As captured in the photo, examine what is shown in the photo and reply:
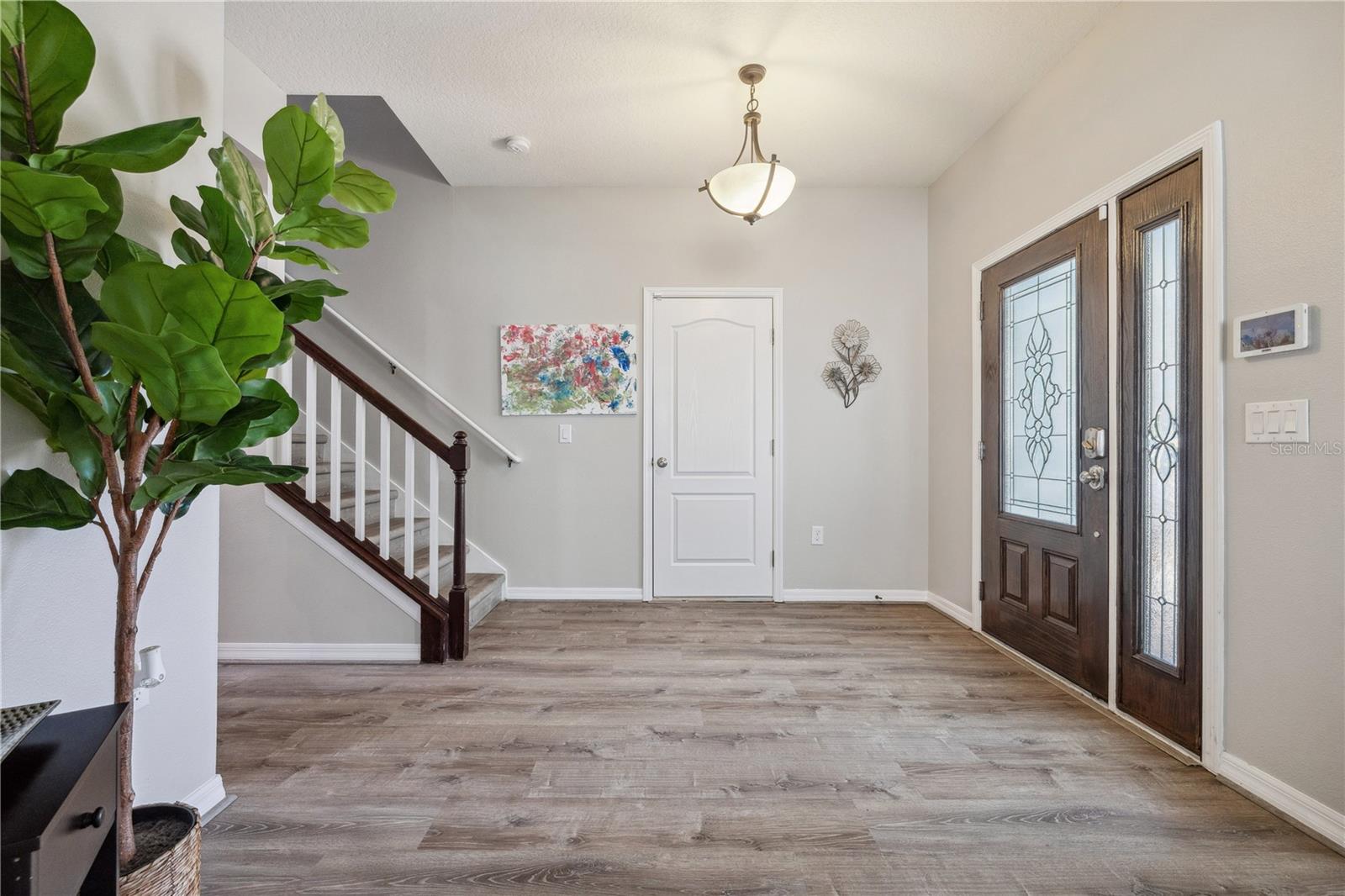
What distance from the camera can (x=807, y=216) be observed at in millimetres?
4059

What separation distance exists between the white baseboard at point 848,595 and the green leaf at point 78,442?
3.51 metres

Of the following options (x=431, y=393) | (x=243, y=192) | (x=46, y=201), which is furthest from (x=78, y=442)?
(x=431, y=393)

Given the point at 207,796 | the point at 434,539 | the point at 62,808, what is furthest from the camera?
the point at 434,539

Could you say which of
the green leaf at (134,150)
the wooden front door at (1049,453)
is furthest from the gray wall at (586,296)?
the green leaf at (134,150)

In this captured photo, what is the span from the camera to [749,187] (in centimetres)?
279

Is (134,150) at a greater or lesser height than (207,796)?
greater

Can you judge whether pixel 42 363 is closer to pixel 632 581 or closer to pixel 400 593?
pixel 400 593

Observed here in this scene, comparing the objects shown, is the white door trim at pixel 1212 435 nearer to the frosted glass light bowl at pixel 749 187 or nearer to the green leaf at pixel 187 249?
the frosted glass light bowl at pixel 749 187

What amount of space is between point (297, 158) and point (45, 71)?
0.37 m

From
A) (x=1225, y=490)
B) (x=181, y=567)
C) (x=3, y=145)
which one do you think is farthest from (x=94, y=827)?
(x=1225, y=490)

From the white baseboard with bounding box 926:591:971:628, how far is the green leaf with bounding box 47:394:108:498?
3.72 metres

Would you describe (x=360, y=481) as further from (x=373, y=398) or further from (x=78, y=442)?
(x=78, y=442)

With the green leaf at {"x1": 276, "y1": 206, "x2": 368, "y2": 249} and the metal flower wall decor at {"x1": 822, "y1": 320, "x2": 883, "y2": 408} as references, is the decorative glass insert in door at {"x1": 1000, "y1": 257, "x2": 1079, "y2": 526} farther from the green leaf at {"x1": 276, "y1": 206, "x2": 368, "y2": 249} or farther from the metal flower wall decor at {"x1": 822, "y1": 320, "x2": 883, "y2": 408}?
the green leaf at {"x1": 276, "y1": 206, "x2": 368, "y2": 249}

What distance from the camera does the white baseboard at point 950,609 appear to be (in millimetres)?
3545
